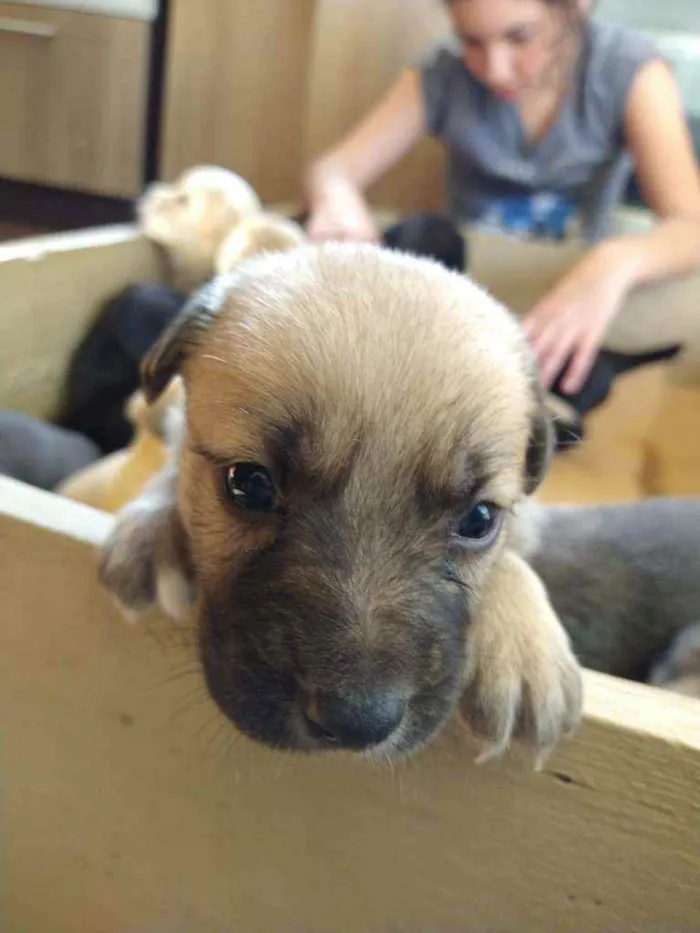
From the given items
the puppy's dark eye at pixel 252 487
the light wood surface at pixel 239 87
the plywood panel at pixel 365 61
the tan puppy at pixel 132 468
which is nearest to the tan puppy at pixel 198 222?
the tan puppy at pixel 132 468

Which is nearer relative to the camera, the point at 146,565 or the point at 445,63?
the point at 146,565

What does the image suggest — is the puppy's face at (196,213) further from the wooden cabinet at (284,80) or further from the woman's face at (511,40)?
the wooden cabinet at (284,80)

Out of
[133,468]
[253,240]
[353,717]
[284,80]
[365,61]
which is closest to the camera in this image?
[353,717]

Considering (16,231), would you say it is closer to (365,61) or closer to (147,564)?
(365,61)

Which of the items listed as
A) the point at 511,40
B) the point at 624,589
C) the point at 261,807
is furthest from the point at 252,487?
the point at 511,40

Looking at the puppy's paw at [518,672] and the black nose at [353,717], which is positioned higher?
the black nose at [353,717]

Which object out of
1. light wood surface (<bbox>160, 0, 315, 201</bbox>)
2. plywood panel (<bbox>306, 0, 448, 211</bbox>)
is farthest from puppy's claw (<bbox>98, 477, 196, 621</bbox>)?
light wood surface (<bbox>160, 0, 315, 201</bbox>)
